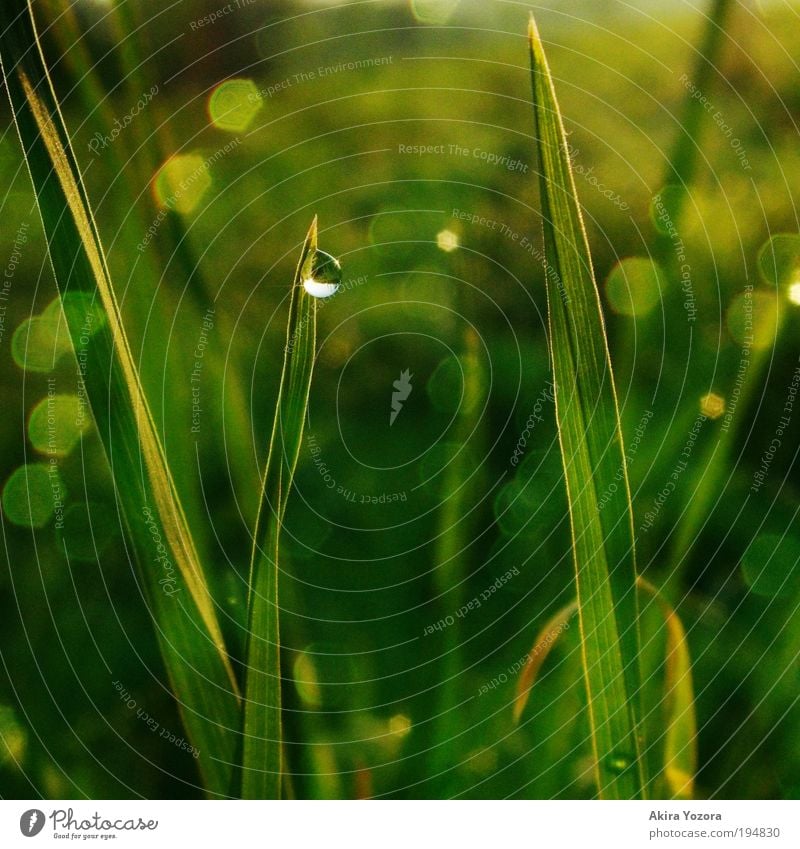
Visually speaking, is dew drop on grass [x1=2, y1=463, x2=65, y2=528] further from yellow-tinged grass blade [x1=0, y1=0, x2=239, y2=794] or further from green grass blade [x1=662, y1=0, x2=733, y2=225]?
green grass blade [x1=662, y1=0, x2=733, y2=225]

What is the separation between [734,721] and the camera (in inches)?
23.4

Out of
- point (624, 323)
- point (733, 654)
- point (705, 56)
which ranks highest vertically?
point (705, 56)

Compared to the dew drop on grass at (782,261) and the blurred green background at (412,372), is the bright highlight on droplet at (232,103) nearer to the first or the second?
the blurred green background at (412,372)

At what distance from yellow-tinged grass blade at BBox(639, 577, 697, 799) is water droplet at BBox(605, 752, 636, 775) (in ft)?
0.18

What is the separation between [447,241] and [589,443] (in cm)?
23

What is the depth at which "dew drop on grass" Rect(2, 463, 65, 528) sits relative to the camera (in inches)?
23.4

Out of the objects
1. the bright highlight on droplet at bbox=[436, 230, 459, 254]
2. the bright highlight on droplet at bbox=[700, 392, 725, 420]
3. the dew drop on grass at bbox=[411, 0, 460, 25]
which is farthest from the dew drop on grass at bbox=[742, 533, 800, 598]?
the dew drop on grass at bbox=[411, 0, 460, 25]

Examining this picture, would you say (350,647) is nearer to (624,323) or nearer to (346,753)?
(346,753)

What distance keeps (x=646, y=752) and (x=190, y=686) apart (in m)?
0.38
